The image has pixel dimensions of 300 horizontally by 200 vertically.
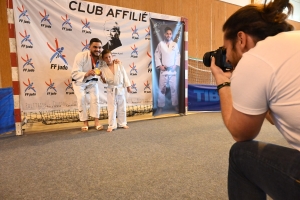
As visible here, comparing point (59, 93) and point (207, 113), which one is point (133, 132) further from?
point (207, 113)

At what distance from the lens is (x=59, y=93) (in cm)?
284

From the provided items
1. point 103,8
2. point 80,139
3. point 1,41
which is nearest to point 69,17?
point 103,8

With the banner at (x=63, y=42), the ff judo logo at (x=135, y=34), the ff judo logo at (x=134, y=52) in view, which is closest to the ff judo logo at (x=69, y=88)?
the banner at (x=63, y=42)

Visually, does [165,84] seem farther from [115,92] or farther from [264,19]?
[264,19]

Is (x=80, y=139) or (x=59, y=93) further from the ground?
(x=59, y=93)

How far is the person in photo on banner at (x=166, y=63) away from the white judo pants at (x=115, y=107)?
2.73 ft

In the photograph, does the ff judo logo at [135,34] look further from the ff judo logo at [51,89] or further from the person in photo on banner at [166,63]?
the ff judo logo at [51,89]

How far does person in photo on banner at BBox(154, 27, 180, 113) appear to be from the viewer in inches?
138

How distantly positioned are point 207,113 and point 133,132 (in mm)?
1910

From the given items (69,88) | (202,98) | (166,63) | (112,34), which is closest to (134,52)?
(112,34)

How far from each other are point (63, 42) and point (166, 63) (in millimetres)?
1548

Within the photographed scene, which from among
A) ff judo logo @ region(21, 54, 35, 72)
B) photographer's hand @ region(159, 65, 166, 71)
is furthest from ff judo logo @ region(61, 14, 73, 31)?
photographer's hand @ region(159, 65, 166, 71)

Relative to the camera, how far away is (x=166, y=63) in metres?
3.53

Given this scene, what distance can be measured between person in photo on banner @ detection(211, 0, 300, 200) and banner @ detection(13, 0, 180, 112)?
2.52 metres
